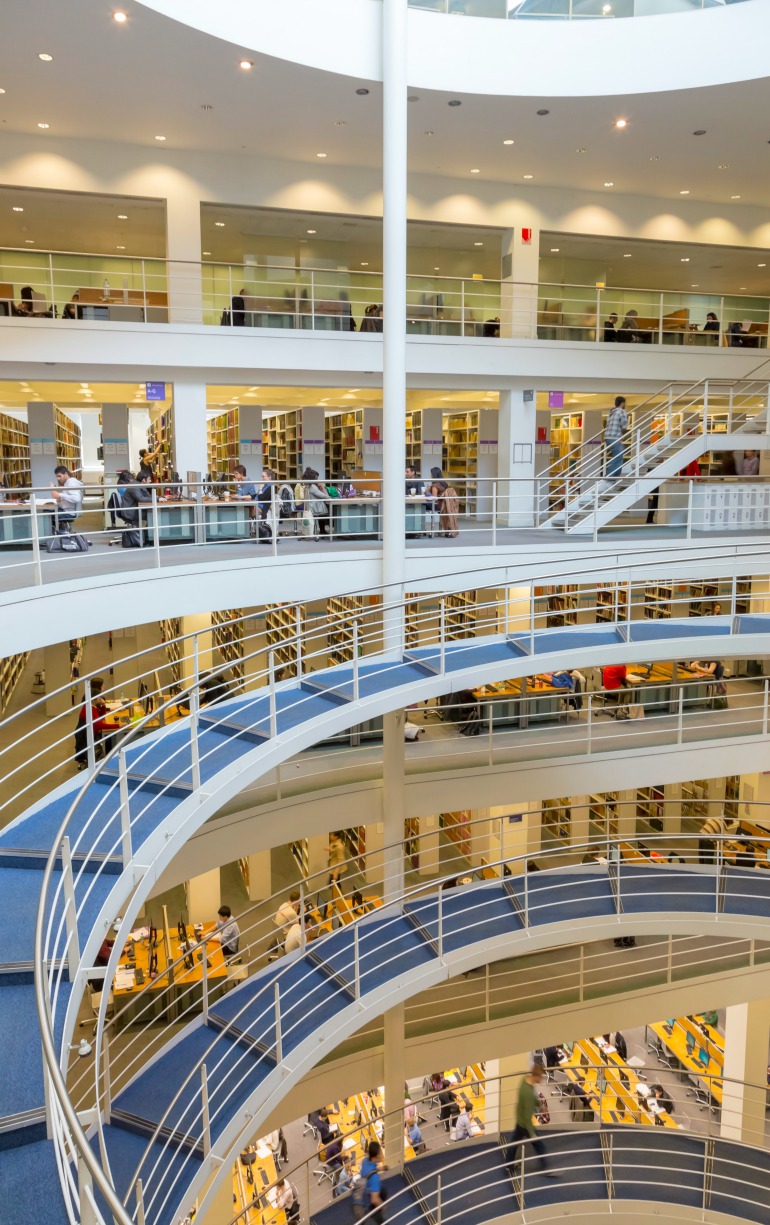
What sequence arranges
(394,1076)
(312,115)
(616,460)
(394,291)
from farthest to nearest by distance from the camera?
(616,460) < (312,115) < (394,1076) < (394,291)

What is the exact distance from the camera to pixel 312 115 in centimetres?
770

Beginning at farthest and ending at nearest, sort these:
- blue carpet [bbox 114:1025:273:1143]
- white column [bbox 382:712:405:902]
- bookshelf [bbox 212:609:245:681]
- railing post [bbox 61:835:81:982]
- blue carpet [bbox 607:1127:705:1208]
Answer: bookshelf [bbox 212:609:245:681]
white column [bbox 382:712:405:902]
blue carpet [bbox 607:1127:705:1208]
blue carpet [bbox 114:1025:273:1143]
railing post [bbox 61:835:81:982]

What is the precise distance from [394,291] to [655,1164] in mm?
6353

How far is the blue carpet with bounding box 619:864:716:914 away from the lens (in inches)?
244

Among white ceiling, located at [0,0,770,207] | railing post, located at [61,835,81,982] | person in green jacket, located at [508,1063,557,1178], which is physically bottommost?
person in green jacket, located at [508,1063,557,1178]

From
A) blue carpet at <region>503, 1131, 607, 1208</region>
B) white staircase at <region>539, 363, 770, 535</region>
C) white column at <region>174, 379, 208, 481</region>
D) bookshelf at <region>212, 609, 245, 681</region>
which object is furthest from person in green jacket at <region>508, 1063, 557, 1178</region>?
bookshelf at <region>212, 609, 245, 681</region>

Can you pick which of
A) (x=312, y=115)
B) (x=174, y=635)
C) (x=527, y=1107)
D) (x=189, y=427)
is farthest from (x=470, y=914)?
(x=312, y=115)

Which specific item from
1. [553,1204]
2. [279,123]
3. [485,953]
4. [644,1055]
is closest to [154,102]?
[279,123]

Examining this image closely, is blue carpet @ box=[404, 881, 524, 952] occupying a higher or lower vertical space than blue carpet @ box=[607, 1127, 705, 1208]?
higher

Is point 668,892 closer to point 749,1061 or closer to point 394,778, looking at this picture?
point 394,778

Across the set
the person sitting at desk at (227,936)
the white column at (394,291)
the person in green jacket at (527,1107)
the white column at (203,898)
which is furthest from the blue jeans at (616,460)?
the white column at (203,898)

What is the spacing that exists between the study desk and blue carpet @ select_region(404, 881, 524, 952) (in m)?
3.02

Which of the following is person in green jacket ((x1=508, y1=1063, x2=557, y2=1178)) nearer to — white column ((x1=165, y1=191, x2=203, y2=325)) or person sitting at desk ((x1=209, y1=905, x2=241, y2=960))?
person sitting at desk ((x1=209, y1=905, x2=241, y2=960))

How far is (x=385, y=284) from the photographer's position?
589 centimetres
